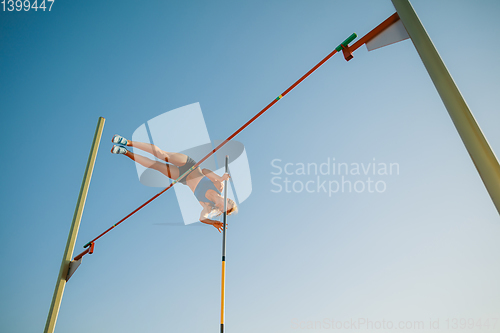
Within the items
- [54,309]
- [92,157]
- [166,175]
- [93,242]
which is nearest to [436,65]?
[92,157]

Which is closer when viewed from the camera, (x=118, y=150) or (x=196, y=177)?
(x=118, y=150)

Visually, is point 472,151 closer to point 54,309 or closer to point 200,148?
point 54,309

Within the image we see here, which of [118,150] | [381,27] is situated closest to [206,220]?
[118,150]

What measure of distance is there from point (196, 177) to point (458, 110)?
4.45 meters

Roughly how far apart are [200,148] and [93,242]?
7.81ft

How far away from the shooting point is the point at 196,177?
531cm

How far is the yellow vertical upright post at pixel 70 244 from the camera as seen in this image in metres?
2.94

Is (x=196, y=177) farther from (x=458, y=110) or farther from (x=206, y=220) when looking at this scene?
(x=458, y=110)

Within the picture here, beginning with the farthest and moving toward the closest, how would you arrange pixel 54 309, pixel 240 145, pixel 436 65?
pixel 240 145
pixel 54 309
pixel 436 65

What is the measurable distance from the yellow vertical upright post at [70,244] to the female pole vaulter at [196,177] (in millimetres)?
523

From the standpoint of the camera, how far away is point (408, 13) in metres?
1.71

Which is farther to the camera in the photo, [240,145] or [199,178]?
[240,145]

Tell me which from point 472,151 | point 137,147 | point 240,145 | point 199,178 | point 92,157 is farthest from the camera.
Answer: point 240,145

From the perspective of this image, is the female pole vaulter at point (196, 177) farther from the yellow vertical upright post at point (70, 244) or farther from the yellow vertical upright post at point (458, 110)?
the yellow vertical upright post at point (458, 110)
